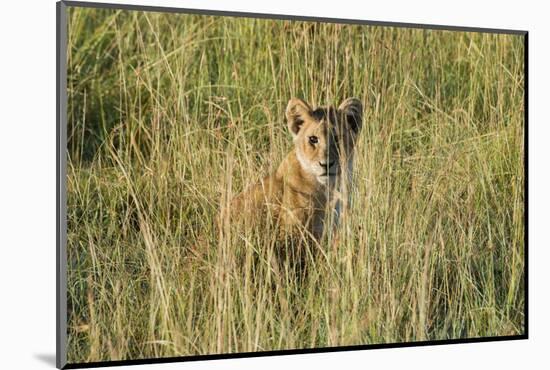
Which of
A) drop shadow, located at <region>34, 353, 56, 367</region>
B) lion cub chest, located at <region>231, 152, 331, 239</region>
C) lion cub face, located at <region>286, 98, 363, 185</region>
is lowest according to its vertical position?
drop shadow, located at <region>34, 353, 56, 367</region>

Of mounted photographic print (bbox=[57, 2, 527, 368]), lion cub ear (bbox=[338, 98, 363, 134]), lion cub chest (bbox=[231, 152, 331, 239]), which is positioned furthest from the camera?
lion cub ear (bbox=[338, 98, 363, 134])

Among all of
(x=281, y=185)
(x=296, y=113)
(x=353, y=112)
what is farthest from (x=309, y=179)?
(x=353, y=112)

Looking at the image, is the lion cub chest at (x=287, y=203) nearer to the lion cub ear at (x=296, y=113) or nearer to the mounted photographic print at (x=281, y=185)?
the mounted photographic print at (x=281, y=185)

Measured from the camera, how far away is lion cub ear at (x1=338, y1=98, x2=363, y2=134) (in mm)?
7281

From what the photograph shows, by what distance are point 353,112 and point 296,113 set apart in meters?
0.37

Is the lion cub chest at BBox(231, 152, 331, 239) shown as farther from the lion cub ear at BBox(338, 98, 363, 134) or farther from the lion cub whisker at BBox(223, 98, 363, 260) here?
the lion cub ear at BBox(338, 98, 363, 134)

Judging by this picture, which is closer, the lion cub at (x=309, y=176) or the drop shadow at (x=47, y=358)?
the drop shadow at (x=47, y=358)

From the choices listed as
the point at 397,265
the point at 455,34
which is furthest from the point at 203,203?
the point at 455,34

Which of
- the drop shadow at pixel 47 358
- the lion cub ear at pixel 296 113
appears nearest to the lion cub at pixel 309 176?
the lion cub ear at pixel 296 113

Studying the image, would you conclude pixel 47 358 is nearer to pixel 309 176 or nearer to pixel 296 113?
pixel 309 176

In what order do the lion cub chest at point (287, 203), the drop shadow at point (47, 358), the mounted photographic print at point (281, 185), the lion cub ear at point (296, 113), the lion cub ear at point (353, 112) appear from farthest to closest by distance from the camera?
the lion cub ear at point (353, 112) → the lion cub ear at point (296, 113) → the lion cub chest at point (287, 203) → the drop shadow at point (47, 358) → the mounted photographic print at point (281, 185)

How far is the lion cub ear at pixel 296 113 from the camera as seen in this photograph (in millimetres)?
7129

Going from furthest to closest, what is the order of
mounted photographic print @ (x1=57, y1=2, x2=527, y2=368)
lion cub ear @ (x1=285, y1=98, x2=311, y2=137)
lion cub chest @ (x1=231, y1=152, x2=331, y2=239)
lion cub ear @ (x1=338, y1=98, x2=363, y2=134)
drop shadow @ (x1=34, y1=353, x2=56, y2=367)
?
1. lion cub ear @ (x1=338, y1=98, x2=363, y2=134)
2. lion cub ear @ (x1=285, y1=98, x2=311, y2=137)
3. lion cub chest @ (x1=231, y1=152, x2=331, y2=239)
4. drop shadow @ (x1=34, y1=353, x2=56, y2=367)
5. mounted photographic print @ (x1=57, y1=2, x2=527, y2=368)

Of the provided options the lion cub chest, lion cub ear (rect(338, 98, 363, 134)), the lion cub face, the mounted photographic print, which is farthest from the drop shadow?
lion cub ear (rect(338, 98, 363, 134))
